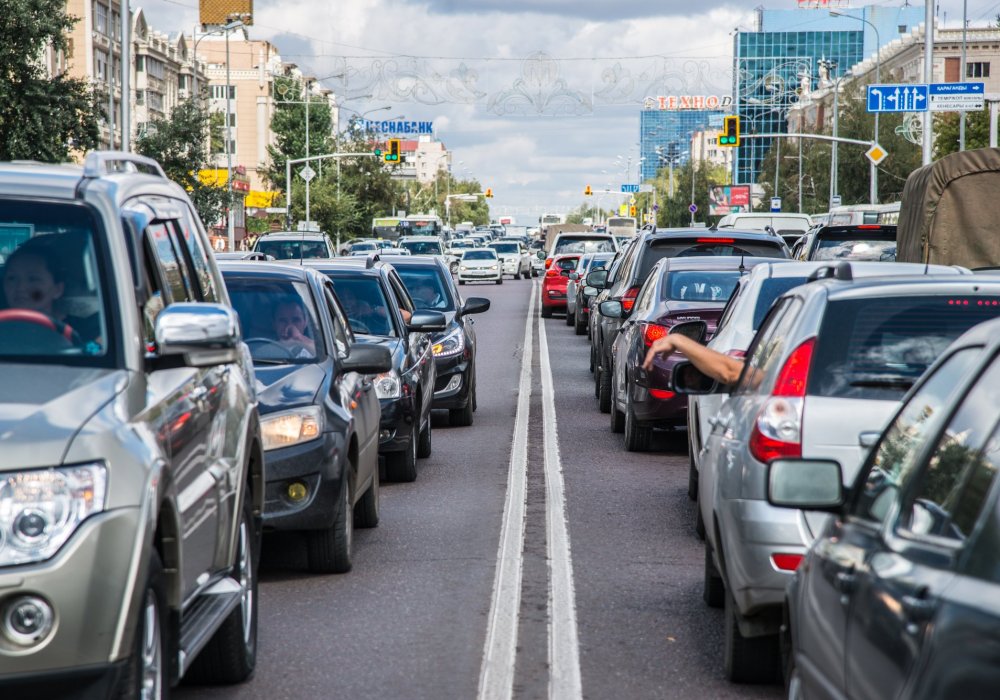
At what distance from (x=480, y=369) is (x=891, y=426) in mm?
19450

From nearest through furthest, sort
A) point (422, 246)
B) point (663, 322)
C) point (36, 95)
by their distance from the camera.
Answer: point (663, 322) → point (36, 95) → point (422, 246)

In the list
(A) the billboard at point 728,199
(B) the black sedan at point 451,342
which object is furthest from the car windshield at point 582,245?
(A) the billboard at point 728,199

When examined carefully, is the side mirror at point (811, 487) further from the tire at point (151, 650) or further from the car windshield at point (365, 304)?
the car windshield at point (365, 304)

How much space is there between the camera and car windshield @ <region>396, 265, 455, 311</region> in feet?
58.1

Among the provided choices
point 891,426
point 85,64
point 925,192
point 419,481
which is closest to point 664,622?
point 891,426

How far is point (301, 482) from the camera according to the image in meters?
8.22

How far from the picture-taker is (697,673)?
6531mm

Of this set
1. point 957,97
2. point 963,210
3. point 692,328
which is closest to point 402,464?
point 692,328

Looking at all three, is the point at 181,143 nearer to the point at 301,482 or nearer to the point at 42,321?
the point at 301,482

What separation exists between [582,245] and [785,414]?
3829cm

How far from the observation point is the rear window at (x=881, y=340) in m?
6.25

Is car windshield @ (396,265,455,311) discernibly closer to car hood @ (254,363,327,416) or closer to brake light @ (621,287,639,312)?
brake light @ (621,287,639,312)

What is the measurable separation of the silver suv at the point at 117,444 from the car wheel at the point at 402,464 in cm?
546

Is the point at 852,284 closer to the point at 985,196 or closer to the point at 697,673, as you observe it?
the point at 697,673
